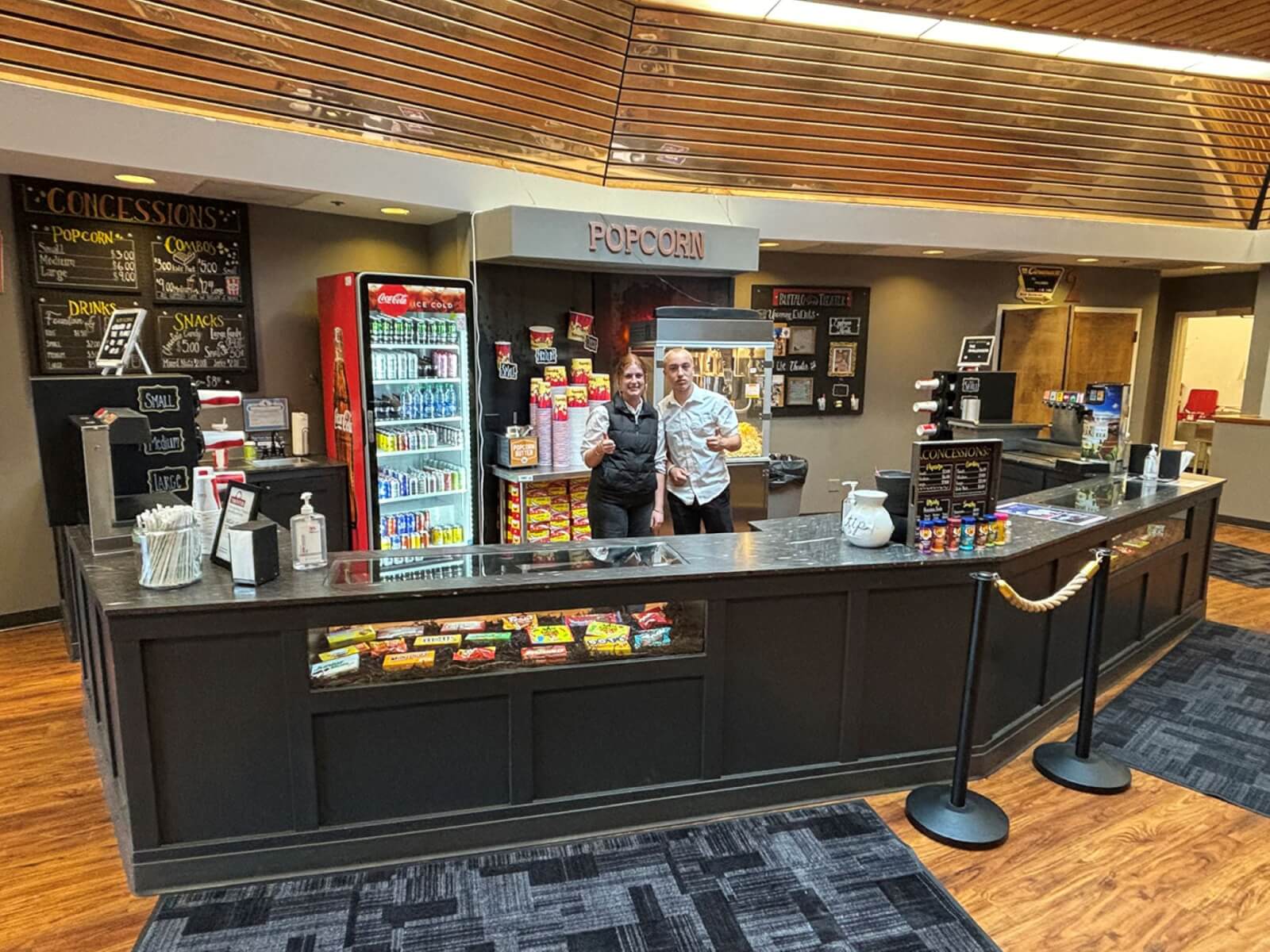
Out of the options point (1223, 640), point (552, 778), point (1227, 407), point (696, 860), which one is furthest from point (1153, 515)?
point (1227, 407)

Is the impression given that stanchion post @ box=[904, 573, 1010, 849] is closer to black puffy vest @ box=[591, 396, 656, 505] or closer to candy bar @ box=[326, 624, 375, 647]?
black puffy vest @ box=[591, 396, 656, 505]

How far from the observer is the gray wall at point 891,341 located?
8.01 meters

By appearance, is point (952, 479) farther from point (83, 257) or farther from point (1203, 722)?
point (83, 257)

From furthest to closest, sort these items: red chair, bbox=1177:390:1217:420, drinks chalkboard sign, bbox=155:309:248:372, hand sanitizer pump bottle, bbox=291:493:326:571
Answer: red chair, bbox=1177:390:1217:420
drinks chalkboard sign, bbox=155:309:248:372
hand sanitizer pump bottle, bbox=291:493:326:571

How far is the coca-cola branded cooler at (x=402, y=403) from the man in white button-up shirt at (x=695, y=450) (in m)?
1.62

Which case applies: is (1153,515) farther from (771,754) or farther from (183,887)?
(183,887)

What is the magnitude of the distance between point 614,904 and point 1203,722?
3.09 m

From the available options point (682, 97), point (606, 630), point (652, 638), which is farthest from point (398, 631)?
point (682, 97)

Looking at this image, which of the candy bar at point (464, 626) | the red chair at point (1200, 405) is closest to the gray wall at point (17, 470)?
the candy bar at point (464, 626)

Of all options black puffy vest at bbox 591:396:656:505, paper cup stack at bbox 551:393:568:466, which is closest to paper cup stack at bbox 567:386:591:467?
paper cup stack at bbox 551:393:568:466

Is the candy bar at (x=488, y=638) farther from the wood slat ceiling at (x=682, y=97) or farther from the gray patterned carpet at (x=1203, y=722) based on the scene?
the wood slat ceiling at (x=682, y=97)

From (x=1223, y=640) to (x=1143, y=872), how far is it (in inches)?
115

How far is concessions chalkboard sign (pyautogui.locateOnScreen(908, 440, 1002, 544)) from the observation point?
305 centimetres

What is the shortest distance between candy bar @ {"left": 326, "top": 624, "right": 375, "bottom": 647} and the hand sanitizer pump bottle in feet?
0.77
